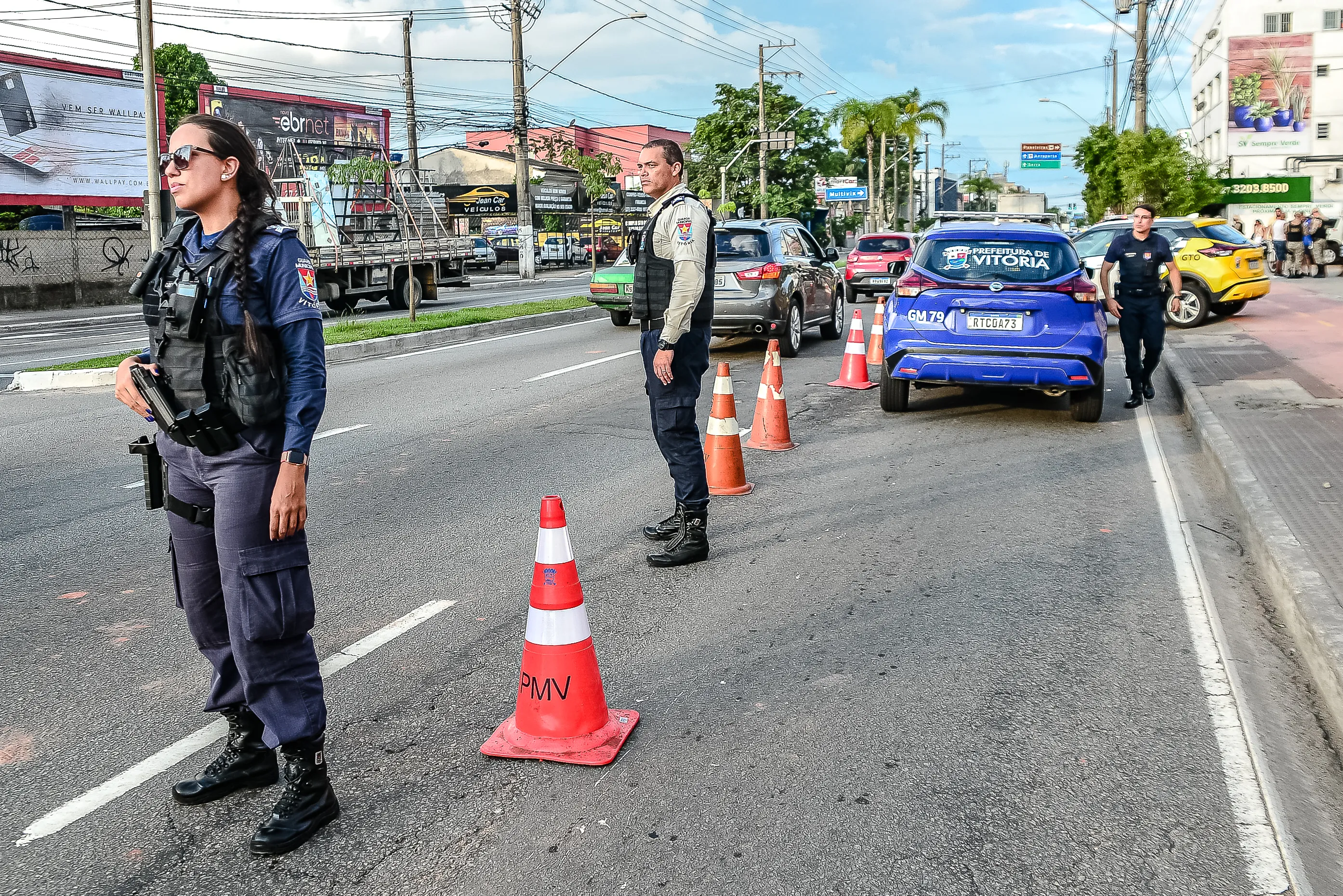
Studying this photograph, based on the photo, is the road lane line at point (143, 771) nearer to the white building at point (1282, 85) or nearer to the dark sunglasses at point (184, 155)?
the dark sunglasses at point (184, 155)

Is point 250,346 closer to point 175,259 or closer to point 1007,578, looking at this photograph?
point 175,259

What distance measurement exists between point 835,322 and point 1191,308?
19.3 ft

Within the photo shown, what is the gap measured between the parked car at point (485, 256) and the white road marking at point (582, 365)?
80.3 ft

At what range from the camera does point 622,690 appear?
4.35 metres

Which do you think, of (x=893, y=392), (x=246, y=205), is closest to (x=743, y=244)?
(x=893, y=392)

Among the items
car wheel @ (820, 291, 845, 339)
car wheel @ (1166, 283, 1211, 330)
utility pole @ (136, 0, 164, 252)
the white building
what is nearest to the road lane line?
car wheel @ (820, 291, 845, 339)

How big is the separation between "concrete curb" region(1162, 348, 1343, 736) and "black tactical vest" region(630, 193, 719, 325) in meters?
2.91

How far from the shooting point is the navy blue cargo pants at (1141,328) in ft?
35.6

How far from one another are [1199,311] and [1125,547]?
1385 centimetres

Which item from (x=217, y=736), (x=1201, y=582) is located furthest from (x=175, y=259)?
(x=1201, y=582)

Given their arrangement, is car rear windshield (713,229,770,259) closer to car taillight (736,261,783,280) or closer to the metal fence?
car taillight (736,261,783,280)

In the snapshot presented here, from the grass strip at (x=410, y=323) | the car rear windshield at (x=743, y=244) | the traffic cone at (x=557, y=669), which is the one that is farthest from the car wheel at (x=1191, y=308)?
the traffic cone at (x=557, y=669)

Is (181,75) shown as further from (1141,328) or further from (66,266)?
(1141,328)

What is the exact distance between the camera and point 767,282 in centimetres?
1436
